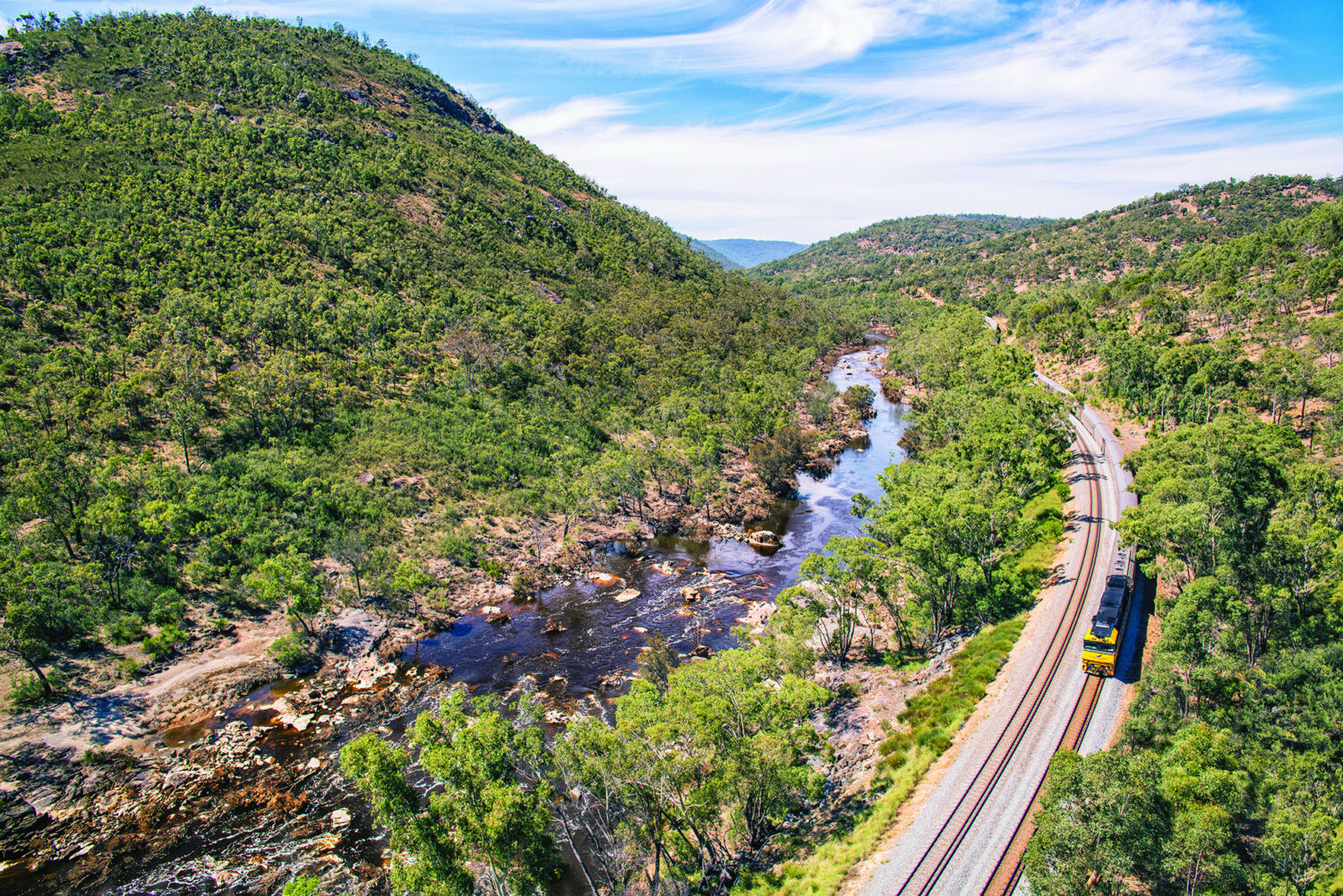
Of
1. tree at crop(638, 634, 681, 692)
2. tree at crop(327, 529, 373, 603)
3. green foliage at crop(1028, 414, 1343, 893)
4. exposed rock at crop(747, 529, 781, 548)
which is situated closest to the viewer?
green foliage at crop(1028, 414, 1343, 893)

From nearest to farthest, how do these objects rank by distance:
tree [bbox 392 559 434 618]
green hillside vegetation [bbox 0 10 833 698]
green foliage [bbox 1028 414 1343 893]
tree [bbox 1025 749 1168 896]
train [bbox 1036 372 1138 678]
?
tree [bbox 1025 749 1168 896] → green foliage [bbox 1028 414 1343 893] → train [bbox 1036 372 1138 678] → tree [bbox 392 559 434 618] → green hillside vegetation [bbox 0 10 833 698]

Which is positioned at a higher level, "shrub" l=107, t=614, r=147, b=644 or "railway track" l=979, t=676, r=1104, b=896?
"shrub" l=107, t=614, r=147, b=644

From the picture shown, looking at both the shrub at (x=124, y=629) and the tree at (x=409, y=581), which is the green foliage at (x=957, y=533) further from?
the shrub at (x=124, y=629)

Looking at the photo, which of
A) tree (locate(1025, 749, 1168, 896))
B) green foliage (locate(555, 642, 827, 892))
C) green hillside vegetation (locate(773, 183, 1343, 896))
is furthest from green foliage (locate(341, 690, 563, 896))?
green hillside vegetation (locate(773, 183, 1343, 896))

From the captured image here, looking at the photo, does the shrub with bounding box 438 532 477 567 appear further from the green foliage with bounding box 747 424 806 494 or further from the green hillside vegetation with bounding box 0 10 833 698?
the green foliage with bounding box 747 424 806 494

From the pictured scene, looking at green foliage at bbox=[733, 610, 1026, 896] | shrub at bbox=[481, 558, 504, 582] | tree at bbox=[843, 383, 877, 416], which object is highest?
tree at bbox=[843, 383, 877, 416]

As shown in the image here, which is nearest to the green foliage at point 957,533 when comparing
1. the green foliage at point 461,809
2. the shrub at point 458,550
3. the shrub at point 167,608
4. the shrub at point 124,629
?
the green foliage at point 461,809

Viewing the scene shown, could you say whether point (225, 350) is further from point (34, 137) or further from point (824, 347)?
point (824, 347)
